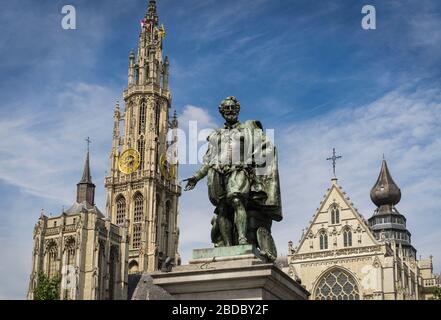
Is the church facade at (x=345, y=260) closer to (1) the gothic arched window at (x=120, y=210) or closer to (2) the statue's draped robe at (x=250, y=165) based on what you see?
(1) the gothic arched window at (x=120, y=210)

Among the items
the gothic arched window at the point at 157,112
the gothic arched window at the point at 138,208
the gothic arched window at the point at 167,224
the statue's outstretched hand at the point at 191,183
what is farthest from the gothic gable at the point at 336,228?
the statue's outstretched hand at the point at 191,183

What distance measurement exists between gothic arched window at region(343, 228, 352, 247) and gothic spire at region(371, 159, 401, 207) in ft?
55.8

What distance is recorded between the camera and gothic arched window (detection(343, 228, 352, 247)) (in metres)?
51.4

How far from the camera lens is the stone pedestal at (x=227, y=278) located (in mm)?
8781

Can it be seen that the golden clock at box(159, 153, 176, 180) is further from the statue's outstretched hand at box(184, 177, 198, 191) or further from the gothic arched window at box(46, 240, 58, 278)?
the statue's outstretched hand at box(184, 177, 198, 191)

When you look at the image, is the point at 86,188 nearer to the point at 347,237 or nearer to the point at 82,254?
the point at 82,254

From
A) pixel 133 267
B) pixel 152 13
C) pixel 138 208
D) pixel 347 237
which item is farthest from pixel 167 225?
pixel 347 237

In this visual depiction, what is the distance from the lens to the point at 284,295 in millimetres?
9297

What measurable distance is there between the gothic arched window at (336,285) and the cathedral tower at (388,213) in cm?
1714

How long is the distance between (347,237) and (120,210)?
4265 centimetres

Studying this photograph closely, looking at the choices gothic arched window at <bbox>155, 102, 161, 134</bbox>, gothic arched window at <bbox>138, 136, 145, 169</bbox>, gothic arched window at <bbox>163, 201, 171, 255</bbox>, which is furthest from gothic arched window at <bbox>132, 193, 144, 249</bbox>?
gothic arched window at <bbox>155, 102, 161, 134</bbox>

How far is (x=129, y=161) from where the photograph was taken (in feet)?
296
